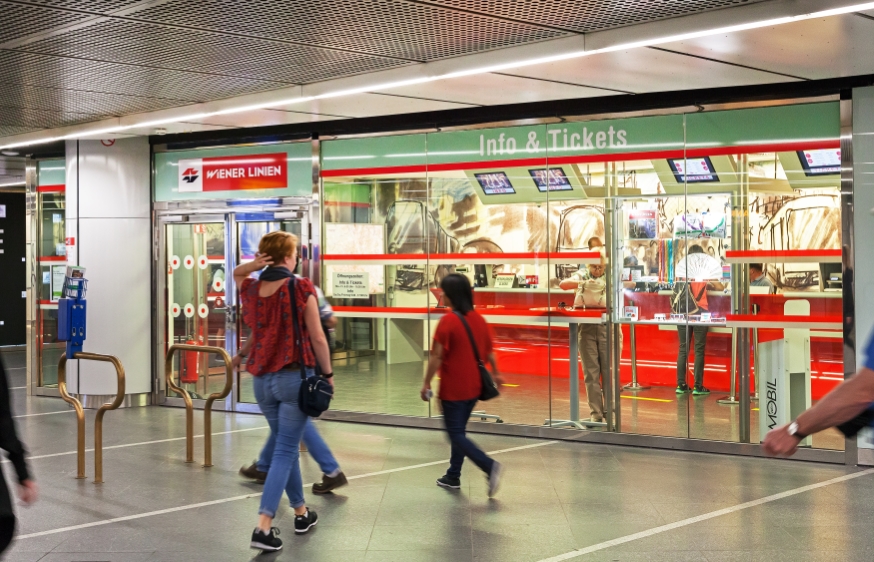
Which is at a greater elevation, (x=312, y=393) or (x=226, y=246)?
(x=226, y=246)

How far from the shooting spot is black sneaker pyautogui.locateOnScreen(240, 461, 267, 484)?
23.5ft

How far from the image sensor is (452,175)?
9695 mm

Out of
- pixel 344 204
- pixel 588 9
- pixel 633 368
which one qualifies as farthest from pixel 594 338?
pixel 588 9

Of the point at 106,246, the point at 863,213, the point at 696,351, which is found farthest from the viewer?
the point at 106,246

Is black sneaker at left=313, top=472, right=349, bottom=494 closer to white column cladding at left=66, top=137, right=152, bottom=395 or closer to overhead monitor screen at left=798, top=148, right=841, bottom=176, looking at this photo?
overhead monitor screen at left=798, top=148, right=841, bottom=176

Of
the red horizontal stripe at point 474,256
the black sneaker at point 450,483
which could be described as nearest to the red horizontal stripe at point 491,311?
the red horizontal stripe at point 474,256

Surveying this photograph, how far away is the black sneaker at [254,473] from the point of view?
23.5 ft

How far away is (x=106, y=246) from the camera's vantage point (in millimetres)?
11406

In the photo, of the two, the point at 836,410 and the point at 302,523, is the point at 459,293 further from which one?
the point at 836,410

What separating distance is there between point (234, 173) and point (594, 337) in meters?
4.52

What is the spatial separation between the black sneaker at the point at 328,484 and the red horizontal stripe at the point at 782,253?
396 cm

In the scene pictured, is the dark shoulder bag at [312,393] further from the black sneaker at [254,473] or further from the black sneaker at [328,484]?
the black sneaker at [254,473]

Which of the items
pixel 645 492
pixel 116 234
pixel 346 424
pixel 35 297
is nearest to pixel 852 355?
pixel 645 492

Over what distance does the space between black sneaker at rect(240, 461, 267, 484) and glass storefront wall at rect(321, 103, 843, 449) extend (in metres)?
2.93
